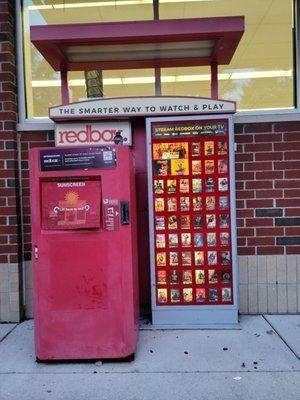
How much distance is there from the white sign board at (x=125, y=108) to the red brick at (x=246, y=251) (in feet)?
5.53

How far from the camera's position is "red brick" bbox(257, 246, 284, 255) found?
532 centimetres

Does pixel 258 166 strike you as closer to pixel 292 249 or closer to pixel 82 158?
pixel 292 249

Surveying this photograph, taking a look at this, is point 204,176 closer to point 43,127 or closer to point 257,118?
point 257,118

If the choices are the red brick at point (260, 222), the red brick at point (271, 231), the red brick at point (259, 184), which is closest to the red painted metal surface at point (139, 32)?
the red brick at point (259, 184)

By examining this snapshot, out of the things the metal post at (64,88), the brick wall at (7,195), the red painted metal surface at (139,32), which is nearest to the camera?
the red painted metal surface at (139,32)

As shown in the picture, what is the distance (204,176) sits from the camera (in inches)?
190

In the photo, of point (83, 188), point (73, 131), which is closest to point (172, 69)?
point (73, 131)

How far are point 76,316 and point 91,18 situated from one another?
3.73 meters

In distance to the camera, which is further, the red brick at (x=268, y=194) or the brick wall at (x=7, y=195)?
the red brick at (x=268, y=194)

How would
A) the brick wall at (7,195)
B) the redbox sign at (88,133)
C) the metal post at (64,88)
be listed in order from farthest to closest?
the metal post at (64,88) → the brick wall at (7,195) → the redbox sign at (88,133)

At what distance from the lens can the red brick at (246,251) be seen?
533cm

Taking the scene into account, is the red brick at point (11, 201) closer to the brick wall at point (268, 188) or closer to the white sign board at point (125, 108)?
the white sign board at point (125, 108)

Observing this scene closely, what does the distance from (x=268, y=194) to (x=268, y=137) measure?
2.13 feet

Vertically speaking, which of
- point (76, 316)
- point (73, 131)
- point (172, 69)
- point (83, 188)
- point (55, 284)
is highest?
point (172, 69)
